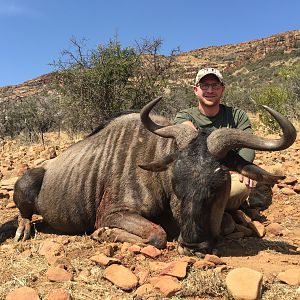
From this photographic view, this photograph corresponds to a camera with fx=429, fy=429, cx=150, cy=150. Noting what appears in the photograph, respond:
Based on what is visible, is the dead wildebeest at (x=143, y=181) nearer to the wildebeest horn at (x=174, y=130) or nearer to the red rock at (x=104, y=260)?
the wildebeest horn at (x=174, y=130)

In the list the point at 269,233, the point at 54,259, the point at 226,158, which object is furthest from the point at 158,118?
the point at 54,259

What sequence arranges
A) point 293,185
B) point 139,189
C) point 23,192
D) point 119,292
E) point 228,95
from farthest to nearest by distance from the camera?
point 228,95, point 293,185, point 23,192, point 139,189, point 119,292

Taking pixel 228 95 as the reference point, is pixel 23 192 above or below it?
below

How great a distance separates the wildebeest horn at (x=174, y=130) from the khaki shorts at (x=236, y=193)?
109 centimetres

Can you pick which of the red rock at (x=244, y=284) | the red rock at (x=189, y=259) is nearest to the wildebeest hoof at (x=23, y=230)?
the red rock at (x=189, y=259)

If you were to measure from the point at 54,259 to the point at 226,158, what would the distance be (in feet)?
5.26

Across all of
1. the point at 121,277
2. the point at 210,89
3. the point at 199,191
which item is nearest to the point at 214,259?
the point at 199,191

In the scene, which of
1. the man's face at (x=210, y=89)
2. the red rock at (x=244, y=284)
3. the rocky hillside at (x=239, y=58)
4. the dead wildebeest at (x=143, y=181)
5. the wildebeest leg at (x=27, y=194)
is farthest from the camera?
the rocky hillside at (x=239, y=58)

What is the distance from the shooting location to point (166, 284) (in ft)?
9.09

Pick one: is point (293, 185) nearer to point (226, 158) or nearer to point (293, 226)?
point (293, 226)

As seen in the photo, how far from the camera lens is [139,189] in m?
4.16

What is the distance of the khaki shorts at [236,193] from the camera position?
4.52 metres

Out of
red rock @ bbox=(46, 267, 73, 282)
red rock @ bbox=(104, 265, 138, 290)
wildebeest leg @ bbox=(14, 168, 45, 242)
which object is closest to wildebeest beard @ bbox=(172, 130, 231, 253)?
red rock @ bbox=(104, 265, 138, 290)

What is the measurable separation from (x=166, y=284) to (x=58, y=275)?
2.58 feet
